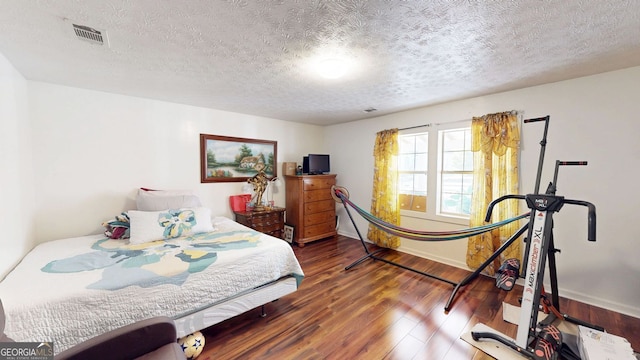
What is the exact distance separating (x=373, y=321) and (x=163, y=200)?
268 cm

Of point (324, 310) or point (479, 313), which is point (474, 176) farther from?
point (324, 310)

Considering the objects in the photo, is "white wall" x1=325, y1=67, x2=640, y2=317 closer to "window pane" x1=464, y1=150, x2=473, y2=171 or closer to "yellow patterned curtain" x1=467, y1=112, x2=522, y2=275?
"yellow patterned curtain" x1=467, y1=112, x2=522, y2=275

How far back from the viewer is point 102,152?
275cm

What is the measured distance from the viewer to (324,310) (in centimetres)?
222

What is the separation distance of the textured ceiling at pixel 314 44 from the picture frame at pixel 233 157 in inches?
39.3

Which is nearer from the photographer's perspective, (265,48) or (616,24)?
(616,24)

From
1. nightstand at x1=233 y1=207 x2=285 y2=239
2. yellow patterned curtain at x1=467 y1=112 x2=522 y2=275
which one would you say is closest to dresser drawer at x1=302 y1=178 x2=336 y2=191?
nightstand at x1=233 y1=207 x2=285 y2=239

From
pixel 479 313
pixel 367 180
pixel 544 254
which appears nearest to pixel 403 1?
pixel 544 254

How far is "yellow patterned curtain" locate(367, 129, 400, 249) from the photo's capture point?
3.83 metres

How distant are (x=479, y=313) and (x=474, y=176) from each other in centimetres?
160

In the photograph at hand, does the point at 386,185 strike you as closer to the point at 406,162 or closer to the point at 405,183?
the point at 405,183

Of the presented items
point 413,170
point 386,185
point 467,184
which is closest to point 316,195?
point 386,185

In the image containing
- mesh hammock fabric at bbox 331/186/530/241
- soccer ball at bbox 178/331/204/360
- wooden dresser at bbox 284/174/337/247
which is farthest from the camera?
wooden dresser at bbox 284/174/337/247

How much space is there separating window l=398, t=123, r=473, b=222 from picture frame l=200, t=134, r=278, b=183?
2.34 m
